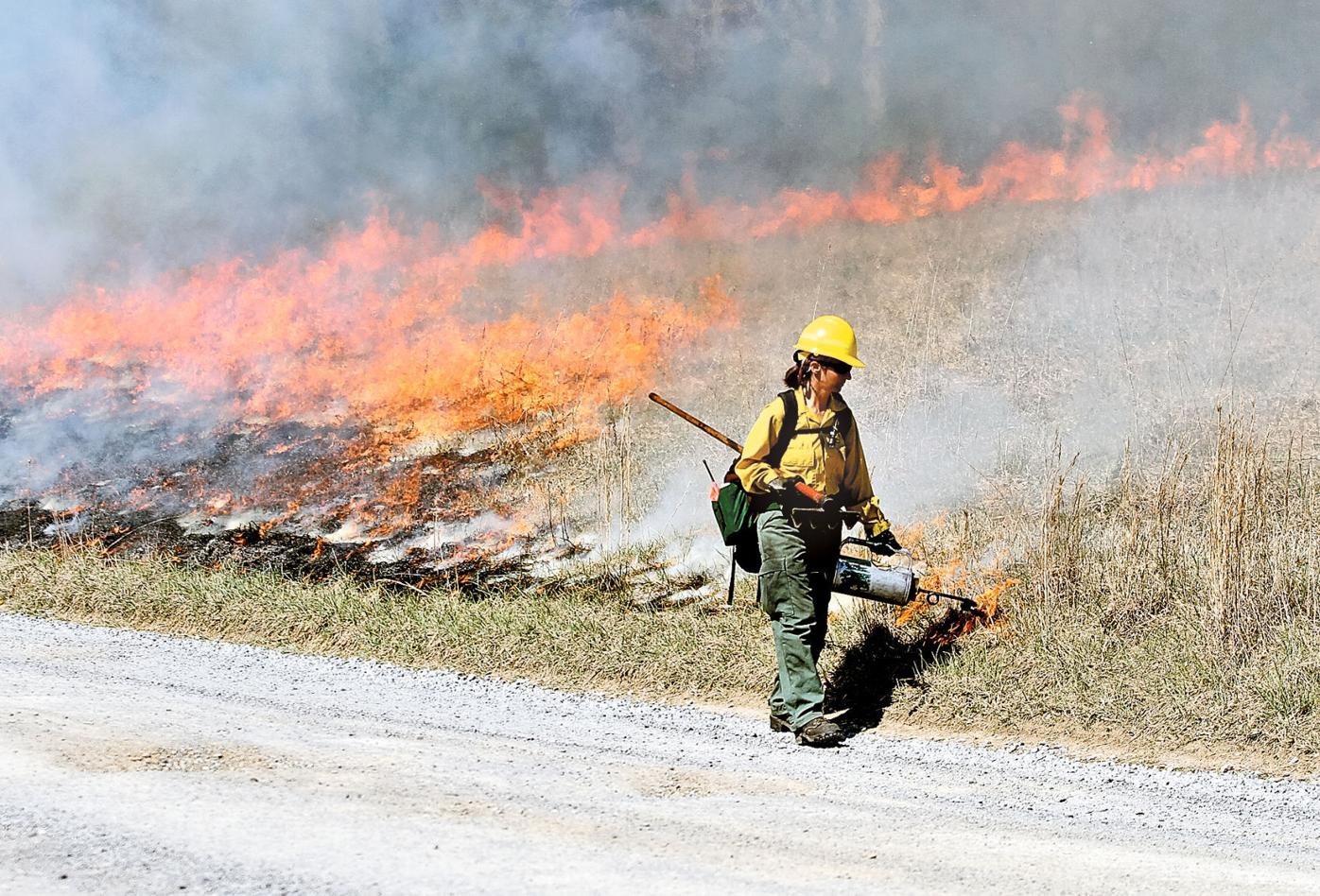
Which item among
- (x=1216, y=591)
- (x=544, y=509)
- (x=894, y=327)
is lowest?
(x=1216, y=591)

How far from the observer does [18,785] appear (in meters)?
4.18

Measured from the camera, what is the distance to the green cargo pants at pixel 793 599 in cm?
545

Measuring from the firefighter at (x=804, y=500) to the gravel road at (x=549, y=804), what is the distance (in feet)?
0.86

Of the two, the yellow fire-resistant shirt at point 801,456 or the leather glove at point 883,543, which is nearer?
the yellow fire-resistant shirt at point 801,456

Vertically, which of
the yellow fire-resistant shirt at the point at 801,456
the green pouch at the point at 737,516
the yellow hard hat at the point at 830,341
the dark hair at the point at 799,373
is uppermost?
the yellow hard hat at the point at 830,341

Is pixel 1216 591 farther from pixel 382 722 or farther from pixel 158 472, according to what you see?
pixel 158 472

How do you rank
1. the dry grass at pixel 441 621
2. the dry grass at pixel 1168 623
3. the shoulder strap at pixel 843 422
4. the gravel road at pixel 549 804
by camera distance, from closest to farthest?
the gravel road at pixel 549 804 → the dry grass at pixel 1168 623 → the shoulder strap at pixel 843 422 → the dry grass at pixel 441 621

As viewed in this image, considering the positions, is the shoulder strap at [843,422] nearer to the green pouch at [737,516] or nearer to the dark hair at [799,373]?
the dark hair at [799,373]

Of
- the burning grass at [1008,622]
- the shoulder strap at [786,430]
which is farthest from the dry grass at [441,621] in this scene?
the shoulder strap at [786,430]

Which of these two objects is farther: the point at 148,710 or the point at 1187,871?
the point at 148,710

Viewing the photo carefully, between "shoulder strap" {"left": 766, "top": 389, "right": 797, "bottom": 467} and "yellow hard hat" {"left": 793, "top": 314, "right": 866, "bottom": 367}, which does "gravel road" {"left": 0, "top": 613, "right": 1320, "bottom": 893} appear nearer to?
"shoulder strap" {"left": 766, "top": 389, "right": 797, "bottom": 467}

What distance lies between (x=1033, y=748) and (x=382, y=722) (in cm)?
296

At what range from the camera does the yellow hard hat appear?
5.37 meters

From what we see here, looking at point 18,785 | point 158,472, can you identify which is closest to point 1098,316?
point 158,472
